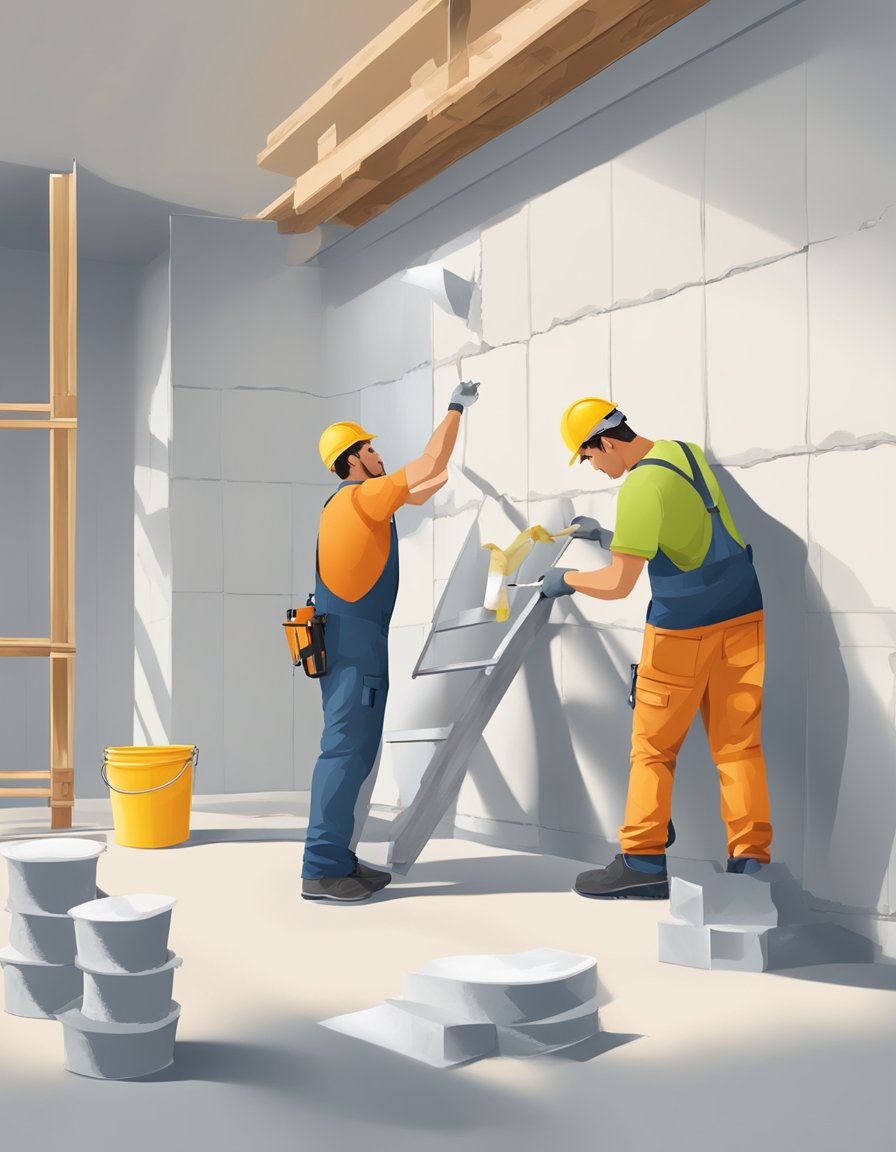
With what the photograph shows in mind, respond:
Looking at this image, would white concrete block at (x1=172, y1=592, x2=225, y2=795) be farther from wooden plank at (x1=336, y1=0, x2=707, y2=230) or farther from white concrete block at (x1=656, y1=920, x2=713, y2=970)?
white concrete block at (x1=656, y1=920, x2=713, y2=970)

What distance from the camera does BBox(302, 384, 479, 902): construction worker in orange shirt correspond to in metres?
3.91

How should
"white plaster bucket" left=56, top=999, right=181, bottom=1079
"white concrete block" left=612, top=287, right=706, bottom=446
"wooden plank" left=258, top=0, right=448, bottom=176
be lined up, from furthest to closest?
"wooden plank" left=258, top=0, right=448, bottom=176
"white concrete block" left=612, top=287, right=706, bottom=446
"white plaster bucket" left=56, top=999, right=181, bottom=1079

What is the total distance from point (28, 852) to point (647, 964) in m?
1.53

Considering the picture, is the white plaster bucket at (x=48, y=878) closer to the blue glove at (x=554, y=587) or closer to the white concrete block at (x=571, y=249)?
the blue glove at (x=554, y=587)

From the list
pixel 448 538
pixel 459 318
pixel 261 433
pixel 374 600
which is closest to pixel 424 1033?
pixel 374 600

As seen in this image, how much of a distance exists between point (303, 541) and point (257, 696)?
0.87m

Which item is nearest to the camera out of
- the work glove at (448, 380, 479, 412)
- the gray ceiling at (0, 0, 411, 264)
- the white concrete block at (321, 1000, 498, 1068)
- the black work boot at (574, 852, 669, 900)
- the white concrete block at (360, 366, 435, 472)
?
the white concrete block at (321, 1000, 498, 1068)

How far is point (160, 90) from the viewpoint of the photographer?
5.69 metres

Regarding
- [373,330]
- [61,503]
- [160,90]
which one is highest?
[160,90]

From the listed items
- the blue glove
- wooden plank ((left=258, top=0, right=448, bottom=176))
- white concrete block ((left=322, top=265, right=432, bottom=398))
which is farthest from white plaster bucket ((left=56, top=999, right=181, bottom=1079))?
wooden plank ((left=258, top=0, right=448, bottom=176))

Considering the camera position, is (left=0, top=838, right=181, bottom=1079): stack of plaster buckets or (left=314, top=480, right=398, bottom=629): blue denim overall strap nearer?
(left=0, top=838, right=181, bottom=1079): stack of plaster buckets

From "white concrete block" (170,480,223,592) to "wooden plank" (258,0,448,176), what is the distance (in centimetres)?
171

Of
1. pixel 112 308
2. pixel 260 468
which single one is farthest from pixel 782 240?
pixel 112 308

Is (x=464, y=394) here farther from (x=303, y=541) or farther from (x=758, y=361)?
(x=303, y=541)
